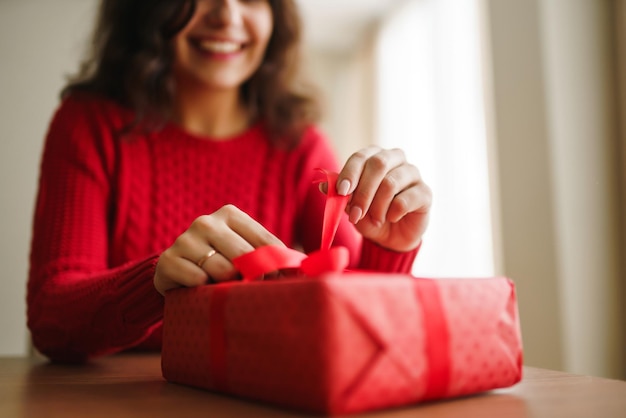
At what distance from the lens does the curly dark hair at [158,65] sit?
986 millimetres

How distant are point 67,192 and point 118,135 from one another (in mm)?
164

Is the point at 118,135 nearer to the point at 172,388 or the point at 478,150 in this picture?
the point at 172,388

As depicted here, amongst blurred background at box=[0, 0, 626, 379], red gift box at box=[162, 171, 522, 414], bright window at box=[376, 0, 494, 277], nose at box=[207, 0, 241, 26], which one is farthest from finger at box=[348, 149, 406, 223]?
bright window at box=[376, 0, 494, 277]

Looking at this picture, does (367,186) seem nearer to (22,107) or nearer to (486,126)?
(486,126)

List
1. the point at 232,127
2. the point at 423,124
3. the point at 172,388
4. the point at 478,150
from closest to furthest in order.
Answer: the point at 172,388 < the point at 232,127 < the point at 478,150 < the point at 423,124

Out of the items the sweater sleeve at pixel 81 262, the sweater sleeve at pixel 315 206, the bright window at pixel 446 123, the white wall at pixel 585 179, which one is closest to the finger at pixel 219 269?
the sweater sleeve at pixel 81 262

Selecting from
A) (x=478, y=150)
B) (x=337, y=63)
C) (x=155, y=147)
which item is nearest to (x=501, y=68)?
(x=478, y=150)

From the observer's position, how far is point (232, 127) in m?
1.10

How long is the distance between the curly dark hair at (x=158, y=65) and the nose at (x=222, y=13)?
5 centimetres

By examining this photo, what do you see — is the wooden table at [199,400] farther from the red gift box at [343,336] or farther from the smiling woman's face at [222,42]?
the smiling woman's face at [222,42]

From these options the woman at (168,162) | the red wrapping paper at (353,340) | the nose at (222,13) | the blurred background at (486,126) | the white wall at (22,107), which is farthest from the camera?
the white wall at (22,107)

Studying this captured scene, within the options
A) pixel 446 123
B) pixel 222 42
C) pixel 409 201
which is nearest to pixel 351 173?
pixel 409 201

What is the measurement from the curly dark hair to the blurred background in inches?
7.2

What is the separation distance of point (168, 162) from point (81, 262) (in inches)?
11.0
